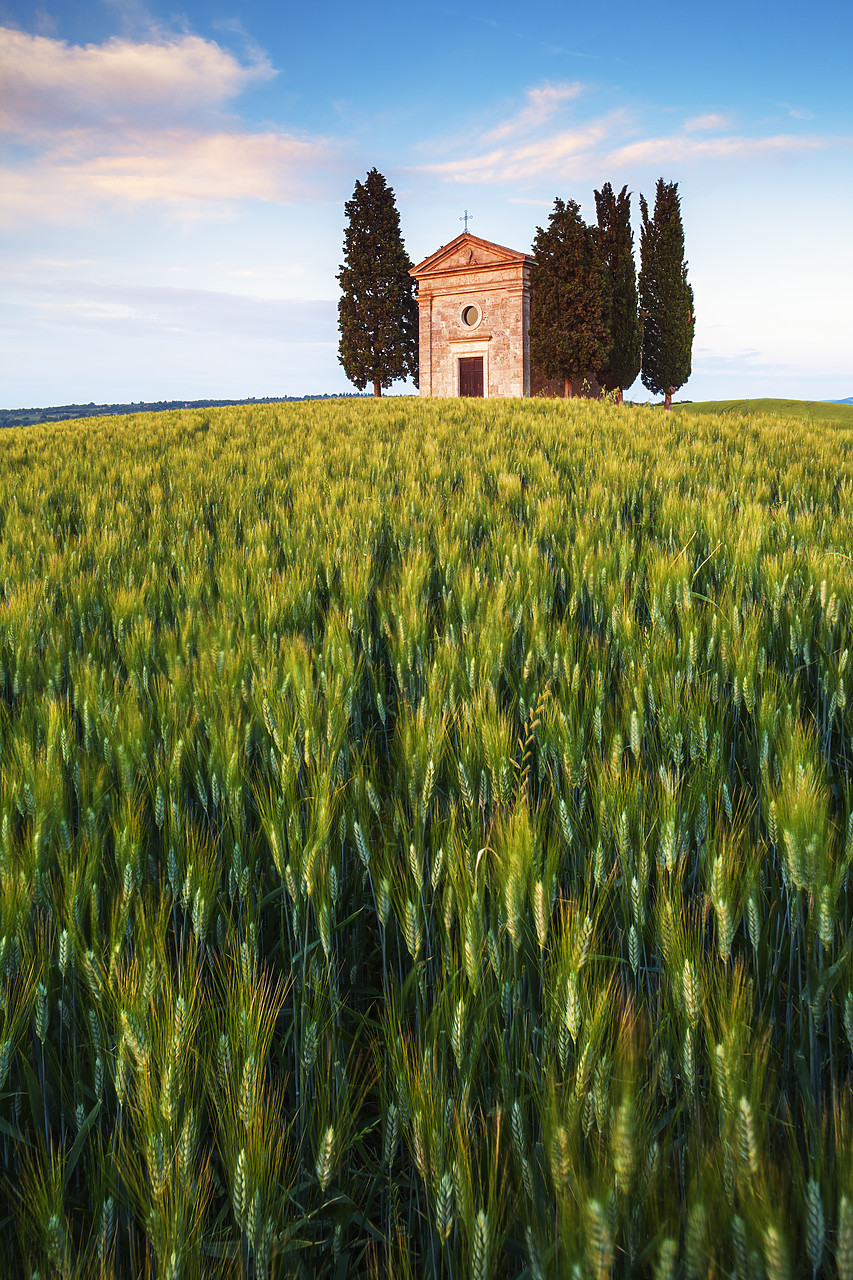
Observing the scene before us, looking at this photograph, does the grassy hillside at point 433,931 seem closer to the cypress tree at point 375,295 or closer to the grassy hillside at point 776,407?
the cypress tree at point 375,295

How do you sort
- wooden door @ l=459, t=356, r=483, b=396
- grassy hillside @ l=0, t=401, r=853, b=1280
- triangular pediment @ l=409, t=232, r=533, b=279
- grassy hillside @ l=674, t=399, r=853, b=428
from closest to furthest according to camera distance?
grassy hillside @ l=0, t=401, r=853, b=1280 < triangular pediment @ l=409, t=232, r=533, b=279 < wooden door @ l=459, t=356, r=483, b=396 < grassy hillside @ l=674, t=399, r=853, b=428

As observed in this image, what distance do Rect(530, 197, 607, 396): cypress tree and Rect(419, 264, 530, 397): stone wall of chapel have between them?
3.91 ft

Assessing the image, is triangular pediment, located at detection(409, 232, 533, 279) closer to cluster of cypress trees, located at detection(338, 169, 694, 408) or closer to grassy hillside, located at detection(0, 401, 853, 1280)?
cluster of cypress trees, located at detection(338, 169, 694, 408)

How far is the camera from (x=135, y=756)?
1442 millimetres

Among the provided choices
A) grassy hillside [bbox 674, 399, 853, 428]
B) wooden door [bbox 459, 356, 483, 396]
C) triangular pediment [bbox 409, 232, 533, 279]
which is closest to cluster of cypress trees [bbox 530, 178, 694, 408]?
triangular pediment [bbox 409, 232, 533, 279]

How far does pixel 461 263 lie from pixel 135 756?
3101cm

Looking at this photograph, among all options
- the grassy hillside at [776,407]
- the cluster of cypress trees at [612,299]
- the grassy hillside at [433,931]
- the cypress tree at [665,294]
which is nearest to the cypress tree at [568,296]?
the cluster of cypress trees at [612,299]

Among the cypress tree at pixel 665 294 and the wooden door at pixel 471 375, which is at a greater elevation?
the cypress tree at pixel 665 294

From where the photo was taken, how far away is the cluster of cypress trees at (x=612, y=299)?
85.3 feet

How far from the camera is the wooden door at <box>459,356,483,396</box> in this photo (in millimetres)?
29141

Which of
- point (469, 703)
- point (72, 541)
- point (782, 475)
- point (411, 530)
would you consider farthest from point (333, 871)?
point (782, 475)

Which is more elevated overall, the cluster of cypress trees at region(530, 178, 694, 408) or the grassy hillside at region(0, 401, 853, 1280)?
the cluster of cypress trees at region(530, 178, 694, 408)

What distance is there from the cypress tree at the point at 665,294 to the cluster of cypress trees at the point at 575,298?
0.04 m

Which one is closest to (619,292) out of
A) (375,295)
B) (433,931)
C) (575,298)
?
(575,298)
